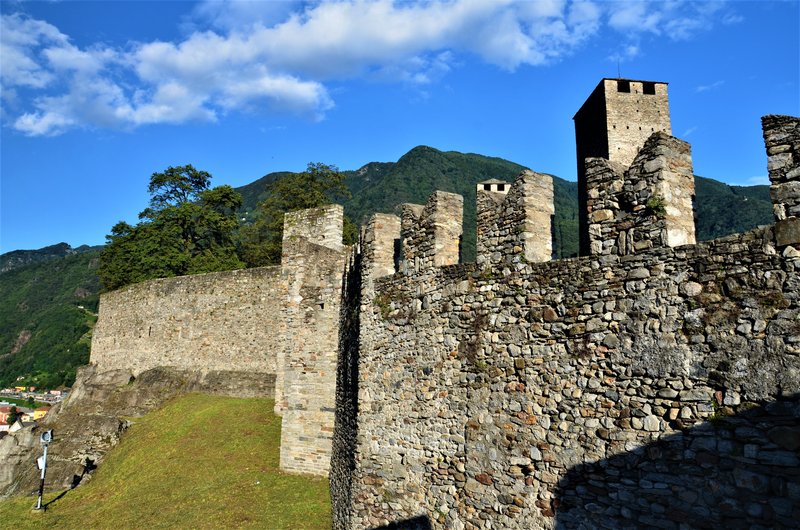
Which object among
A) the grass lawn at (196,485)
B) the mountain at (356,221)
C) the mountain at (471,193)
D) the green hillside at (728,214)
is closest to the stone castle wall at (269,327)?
Result: the grass lawn at (196,485)

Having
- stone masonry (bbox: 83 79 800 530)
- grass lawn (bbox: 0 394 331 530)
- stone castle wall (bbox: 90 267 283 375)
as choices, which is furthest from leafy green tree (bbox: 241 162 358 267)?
stone masonry (bbox: 83 79 800 530)

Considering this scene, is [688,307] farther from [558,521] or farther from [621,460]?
[558,521]

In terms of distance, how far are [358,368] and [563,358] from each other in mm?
4538

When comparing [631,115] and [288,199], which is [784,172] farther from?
[288,199]

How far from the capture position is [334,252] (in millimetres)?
14648

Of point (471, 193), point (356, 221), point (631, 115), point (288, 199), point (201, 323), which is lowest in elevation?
point (201, 323)

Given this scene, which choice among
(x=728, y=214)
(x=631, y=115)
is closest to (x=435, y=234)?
(x=631, y=115)

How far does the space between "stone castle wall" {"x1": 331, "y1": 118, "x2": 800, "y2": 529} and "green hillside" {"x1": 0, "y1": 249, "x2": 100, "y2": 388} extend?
6536cm

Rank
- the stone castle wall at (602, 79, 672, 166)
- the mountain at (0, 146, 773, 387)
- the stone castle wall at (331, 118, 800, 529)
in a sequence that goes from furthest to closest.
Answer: the mountain at (0, 146, 773, 387) < the stone castle wall at (602, 79, 672, 166) < the stone castle wall at (331, 118, 800, 529)

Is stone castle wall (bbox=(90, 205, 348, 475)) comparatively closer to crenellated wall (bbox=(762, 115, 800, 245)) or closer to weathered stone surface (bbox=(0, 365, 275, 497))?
weathered stone surface (bbox=(0, 365, 275, 497))

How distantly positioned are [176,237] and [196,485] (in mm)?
27305

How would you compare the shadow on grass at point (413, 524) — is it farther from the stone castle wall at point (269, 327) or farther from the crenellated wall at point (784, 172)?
the crenellated wall at point (784, 172)

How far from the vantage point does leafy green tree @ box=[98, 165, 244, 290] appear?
3612cm

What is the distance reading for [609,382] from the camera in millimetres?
5883
